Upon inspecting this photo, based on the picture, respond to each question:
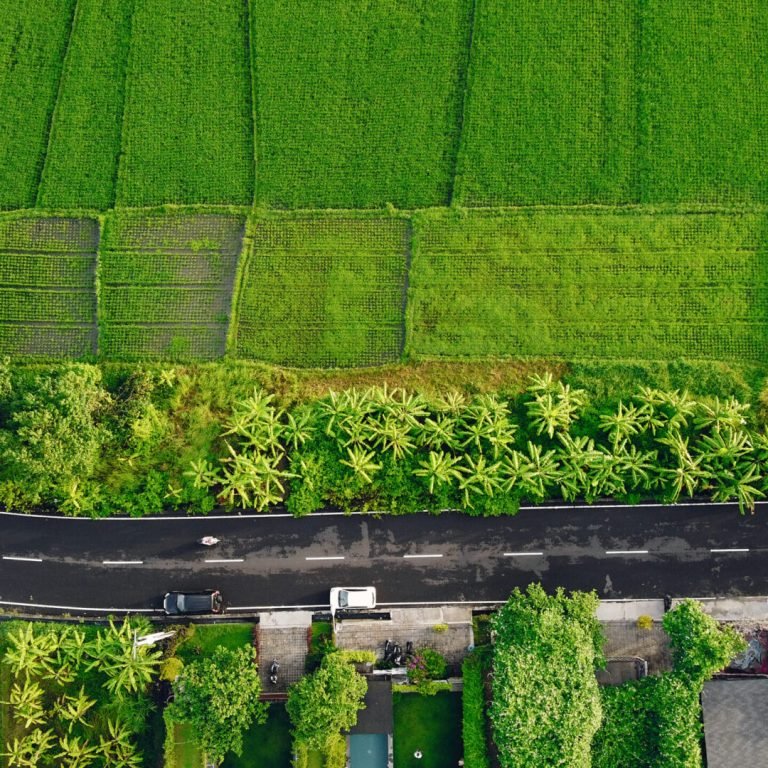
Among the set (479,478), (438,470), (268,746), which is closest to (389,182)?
(438,470)

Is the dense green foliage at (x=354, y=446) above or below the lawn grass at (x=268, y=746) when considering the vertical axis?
above

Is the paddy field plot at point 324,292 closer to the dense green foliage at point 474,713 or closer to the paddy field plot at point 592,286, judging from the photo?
the paddy field plot at point 592,286

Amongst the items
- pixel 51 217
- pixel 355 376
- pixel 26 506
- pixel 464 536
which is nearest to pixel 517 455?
pixel 464 536

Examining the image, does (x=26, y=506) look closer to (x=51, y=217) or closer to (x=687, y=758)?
(x=51, y=217)

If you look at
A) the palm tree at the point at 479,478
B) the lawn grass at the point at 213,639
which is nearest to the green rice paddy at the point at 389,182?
the palm tree at the point at 479,478

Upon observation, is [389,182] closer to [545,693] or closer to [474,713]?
[545,693]

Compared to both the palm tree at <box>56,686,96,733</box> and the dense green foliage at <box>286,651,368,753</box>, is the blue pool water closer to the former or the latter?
the dense green foliage at <box>286,651,368,753</box>
